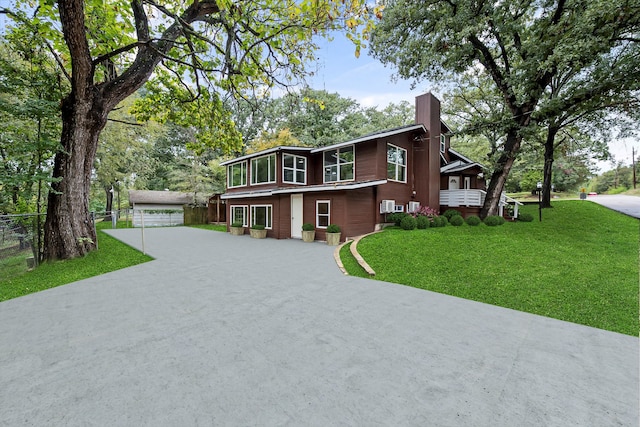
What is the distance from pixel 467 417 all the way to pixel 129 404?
2.75 meters

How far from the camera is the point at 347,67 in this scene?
649 cm

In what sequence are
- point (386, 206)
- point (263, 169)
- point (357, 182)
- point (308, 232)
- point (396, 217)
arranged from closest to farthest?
point (308, 232) < point (357, 182) < point (396, 217) < point (386, 206) < point (263, 169)

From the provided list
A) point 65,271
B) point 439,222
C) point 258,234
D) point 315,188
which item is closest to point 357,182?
point 315,188

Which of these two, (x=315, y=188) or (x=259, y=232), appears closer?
(x=315, y=188)

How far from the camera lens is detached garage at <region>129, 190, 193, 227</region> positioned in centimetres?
2404

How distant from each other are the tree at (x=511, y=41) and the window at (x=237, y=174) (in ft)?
35.2

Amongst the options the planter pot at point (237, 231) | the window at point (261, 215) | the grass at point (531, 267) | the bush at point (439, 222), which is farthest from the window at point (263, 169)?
the bush at point (439, 222)

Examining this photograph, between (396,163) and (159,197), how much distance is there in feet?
77.7

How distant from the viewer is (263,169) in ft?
51.3

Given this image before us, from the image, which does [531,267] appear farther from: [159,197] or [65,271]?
[159,197]

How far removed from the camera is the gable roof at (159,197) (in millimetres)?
24541

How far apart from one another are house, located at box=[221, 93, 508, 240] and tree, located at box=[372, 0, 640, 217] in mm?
2232

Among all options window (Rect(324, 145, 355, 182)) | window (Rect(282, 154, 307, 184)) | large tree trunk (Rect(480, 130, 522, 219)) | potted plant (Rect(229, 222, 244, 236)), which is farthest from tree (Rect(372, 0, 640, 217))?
potted plant (Rect(229, 222, 244, 236))

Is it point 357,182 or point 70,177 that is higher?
point 357,182
